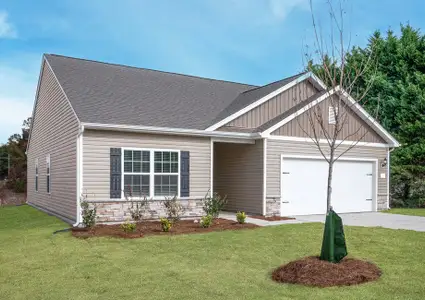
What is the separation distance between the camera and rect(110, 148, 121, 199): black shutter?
11.2m

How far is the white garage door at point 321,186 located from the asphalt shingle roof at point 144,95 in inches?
118

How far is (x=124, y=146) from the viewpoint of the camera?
11406 mm

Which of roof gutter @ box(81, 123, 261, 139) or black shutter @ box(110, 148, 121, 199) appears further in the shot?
black shutter @ box(110, 148, 121, 199)

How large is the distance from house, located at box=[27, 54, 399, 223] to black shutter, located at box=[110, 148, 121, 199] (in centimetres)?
3

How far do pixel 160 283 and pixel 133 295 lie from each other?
22.9 inches

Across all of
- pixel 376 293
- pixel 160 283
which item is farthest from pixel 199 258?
pixel 376 293

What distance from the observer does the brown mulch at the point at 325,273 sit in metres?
5.38

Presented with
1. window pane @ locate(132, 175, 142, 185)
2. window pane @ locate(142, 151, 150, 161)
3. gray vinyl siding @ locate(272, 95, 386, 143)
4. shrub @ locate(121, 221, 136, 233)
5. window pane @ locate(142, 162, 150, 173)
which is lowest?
shrub @ locate(121, 221, 136, 233)

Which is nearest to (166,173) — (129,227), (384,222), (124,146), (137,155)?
(137,155)

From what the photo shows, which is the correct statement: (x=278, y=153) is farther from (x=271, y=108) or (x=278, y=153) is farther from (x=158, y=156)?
(x=158, y=156)

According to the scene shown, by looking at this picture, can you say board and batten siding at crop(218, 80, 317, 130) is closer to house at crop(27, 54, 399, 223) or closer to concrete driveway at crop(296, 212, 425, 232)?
house at crop(27, 54, 399, 223)

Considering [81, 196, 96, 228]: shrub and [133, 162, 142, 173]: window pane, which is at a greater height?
[133, 162, 142, 173]: window pane

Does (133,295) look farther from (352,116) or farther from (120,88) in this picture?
(352,116)

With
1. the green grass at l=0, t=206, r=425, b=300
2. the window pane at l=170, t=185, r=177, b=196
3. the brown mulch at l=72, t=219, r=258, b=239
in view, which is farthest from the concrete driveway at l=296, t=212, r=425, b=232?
the window pane at l=170, t=185, r=177, b=196
